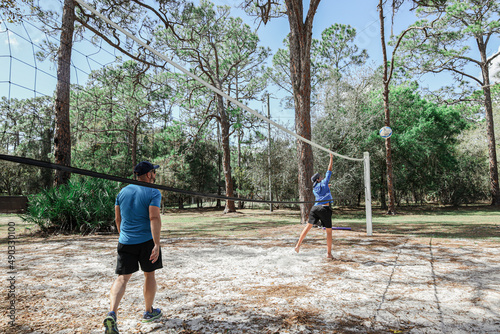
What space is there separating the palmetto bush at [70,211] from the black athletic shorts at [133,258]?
642 cm

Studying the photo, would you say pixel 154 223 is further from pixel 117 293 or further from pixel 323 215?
pixel 323 215

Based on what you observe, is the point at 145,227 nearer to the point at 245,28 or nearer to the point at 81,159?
the point at 245,28

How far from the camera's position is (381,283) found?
3.65 meters

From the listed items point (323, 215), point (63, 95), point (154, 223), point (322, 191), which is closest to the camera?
point (154, 223)

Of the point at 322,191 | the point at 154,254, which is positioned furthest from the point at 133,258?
the point at 322,191

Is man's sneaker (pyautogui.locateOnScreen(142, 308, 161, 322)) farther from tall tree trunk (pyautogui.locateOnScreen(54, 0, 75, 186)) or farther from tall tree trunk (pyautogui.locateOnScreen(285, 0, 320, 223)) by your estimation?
tall tree trunk (pyautogui.locateOnScreen(54, 0, 75, 186))

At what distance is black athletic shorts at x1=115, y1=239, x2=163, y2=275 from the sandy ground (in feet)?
1.70

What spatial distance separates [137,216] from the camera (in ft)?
8.41

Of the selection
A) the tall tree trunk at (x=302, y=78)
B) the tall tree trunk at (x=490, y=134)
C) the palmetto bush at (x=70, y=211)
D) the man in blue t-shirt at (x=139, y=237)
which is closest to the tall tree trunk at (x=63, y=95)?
the palmetto bush at (x=70, y=211)

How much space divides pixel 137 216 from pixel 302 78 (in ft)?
27.9

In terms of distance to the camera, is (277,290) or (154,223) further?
(277,290)

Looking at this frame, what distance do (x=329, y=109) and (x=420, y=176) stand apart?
8783 mm

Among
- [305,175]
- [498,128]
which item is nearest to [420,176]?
[498,128]

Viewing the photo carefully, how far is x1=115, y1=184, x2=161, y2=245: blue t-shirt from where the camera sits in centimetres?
254
